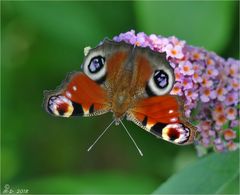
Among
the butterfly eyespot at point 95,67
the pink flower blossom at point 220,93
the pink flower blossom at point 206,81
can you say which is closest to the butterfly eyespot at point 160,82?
the butterfly eyespot at point 95,67

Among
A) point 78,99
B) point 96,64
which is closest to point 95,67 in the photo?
point 96,64

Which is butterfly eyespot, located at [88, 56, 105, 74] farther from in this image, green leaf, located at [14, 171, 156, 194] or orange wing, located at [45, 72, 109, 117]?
green leaf, located at [14, 171, 156, 194]

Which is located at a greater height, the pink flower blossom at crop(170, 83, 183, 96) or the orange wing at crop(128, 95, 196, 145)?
the pink flower blossom at crop(170, 83, 183, 96)

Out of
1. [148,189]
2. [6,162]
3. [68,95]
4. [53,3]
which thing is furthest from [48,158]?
[68,95]

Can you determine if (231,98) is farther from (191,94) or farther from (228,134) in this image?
(191,94)

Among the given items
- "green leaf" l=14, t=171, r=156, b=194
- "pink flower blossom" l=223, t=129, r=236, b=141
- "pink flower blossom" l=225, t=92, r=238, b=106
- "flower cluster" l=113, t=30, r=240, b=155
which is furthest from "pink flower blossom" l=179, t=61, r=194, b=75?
"green leaf" l=14, t=171, r=156, b=194

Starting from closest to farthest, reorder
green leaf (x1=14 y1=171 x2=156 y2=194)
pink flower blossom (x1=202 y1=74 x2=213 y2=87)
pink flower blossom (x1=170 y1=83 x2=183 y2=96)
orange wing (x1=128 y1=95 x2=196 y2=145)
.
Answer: orange wing (x1=128 y1=95 x2=196 y2=145), pink flower blossom (x1=170 y1=83 x2=183 y2=96), pink flower blossom (x1=202 y1=74 x2=213 y2=87), green leaf (x1=14 y1=171 x2=156 y2=194)

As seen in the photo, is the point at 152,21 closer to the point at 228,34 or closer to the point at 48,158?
the point at 228,34
